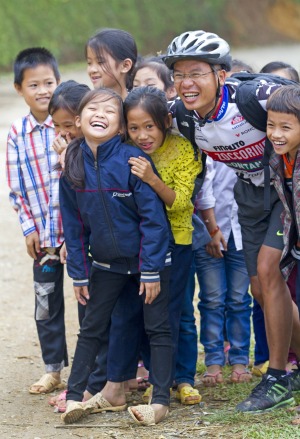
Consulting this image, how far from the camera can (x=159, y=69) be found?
18.4 feet

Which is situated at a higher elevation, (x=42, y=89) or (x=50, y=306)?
(x=42, y=89)

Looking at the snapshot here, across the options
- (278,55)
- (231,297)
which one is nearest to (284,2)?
(278,55)

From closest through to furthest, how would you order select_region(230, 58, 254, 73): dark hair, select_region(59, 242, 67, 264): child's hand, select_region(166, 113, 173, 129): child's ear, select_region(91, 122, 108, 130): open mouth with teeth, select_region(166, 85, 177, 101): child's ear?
1. select_region(91, 122, 108, 130): open mouth with teeth
2. select_region(166, 113, 173, 129): child's ear
3. select_region(59, 242, 67, 264): child's hand
4. select_region(166, 85, 177, 101): child's ear
5. select_region(230, 58, 254, 73): dark hair

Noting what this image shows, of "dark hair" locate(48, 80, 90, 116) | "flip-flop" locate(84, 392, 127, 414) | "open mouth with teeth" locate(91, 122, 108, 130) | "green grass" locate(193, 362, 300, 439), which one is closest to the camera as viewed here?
"green grass" locate(193, 362, 300, 439)

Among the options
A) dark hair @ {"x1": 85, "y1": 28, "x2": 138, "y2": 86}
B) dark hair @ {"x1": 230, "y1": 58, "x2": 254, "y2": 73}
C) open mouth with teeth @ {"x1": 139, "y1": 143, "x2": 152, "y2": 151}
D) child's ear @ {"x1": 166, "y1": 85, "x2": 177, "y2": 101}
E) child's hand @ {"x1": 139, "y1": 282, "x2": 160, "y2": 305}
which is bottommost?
child's hand @ {"x1": 139, "y1": 282, "x2": 160, "y2": 305}

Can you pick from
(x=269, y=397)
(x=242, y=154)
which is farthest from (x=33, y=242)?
(x=269, y=397)

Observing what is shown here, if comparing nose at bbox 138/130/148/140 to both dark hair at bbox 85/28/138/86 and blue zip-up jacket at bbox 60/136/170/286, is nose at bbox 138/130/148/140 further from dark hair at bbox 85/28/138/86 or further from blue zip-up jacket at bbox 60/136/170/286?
dark hair at bbox 85/28/138/86

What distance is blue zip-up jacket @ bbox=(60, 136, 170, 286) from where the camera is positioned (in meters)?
4.69

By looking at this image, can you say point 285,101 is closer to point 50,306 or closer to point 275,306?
point 275,306

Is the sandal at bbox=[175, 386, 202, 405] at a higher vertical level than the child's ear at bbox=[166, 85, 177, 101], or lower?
lower

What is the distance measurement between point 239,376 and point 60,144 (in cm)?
182

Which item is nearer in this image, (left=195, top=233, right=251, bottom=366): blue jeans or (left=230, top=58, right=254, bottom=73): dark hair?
(left=195, top=233, right=251, bottom=366): blue jeans

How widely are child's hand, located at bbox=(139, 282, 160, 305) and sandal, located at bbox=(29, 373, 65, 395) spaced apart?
1.17 metres

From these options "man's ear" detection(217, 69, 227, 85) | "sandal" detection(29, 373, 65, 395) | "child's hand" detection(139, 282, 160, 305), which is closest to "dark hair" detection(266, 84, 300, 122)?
"man's ear" detection(217, 69, 227, 85)
